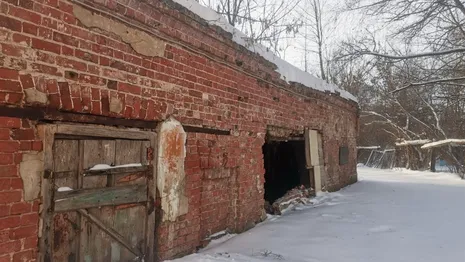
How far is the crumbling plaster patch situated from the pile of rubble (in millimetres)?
4006

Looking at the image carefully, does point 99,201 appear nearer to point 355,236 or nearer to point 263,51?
point 355,236

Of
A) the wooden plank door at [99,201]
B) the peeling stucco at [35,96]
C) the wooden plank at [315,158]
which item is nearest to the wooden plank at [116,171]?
the wooden plank door at [99,201]

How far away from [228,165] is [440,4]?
707cm

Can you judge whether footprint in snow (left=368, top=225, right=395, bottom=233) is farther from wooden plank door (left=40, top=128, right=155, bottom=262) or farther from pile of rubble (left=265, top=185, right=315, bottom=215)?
wooden plank door (left=40, top=128, right=155, bottom=262)

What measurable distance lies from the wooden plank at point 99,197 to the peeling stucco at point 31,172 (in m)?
0.20

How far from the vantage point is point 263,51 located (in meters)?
6.04

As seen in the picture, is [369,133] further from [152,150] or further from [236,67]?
[152,150]

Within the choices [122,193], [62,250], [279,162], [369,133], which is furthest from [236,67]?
[369,133]

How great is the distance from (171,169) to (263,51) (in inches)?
125

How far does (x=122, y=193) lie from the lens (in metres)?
3.16

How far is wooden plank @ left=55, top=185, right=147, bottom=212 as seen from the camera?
2.67 meters

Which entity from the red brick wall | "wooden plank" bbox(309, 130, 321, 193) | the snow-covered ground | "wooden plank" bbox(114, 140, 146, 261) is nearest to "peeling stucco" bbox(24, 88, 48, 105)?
the red brick wall

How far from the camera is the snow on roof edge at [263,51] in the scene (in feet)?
13.8

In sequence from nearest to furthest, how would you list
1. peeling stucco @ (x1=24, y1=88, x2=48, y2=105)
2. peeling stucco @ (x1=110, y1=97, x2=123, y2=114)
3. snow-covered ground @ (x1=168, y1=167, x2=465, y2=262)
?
1. peeling stucco @ (x1=24, y1=88, x2=48, y2=105)
2. peeling stucco @ (x1=110, y1=97, x2=123, y2=114)
3. snow-covered ground @ (x1=168, y1=167, x2=465, y2=262)
